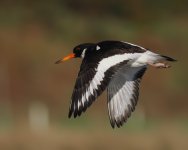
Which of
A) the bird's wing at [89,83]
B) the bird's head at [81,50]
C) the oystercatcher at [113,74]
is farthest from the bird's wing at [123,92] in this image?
the bird's wing at [89,83]

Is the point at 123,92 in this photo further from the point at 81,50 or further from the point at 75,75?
the point at 75,75

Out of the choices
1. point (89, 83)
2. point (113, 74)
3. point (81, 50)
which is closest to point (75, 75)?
point (81, 50)

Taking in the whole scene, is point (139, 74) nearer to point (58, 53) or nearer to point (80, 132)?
point (80, 132)

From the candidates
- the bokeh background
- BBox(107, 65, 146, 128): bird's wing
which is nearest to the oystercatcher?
BBox(107, 65, 146, 128): bird's wing

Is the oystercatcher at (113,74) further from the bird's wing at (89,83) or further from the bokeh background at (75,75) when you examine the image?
the bokeh background at (75,75)

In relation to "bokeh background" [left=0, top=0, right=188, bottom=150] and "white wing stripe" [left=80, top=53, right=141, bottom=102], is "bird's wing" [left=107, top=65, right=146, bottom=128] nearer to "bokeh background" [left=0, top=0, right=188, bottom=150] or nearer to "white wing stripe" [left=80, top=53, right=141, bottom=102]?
"white wing stripe" [left=80, top=53, right=141, bottom=102]

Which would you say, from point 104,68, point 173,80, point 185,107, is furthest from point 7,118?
point 104,68
